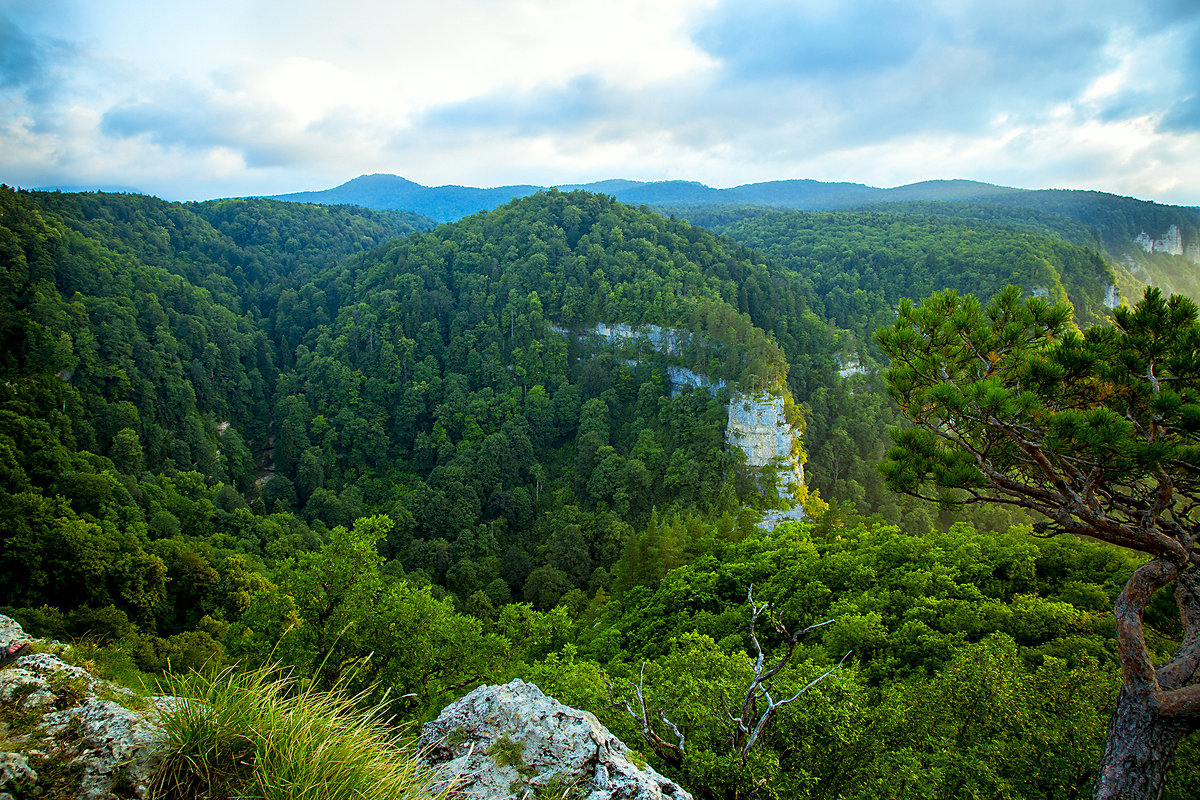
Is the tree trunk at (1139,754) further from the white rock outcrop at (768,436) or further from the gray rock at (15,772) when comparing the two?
the white rock outcrop at (768,436)

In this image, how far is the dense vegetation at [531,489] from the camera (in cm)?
825

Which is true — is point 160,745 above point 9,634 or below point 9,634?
above

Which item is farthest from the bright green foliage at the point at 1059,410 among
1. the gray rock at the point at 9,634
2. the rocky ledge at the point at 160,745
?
the gray rock at the point at 9,634

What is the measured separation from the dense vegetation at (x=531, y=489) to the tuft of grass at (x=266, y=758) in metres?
0.99

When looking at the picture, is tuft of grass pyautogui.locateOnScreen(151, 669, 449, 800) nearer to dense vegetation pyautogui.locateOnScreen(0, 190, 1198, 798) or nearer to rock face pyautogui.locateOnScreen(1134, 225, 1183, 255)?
dense vegetation pyautogui.locateOnScreen(0, 190, 1198, 798)

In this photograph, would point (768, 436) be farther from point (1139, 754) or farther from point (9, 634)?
point (9, 634)

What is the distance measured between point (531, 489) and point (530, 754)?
59815 millimetres

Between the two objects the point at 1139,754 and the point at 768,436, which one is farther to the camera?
the point at 768,436

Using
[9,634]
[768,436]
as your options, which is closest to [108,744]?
[9,634]

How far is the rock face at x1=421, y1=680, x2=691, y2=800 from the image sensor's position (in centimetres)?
405

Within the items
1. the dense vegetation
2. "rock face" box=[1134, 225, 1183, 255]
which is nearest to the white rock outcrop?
the dense vegetation

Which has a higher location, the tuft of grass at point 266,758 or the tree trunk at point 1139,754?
the tuft of grass at point 266,758

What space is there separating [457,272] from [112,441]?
4774 cm

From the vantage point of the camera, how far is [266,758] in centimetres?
298
